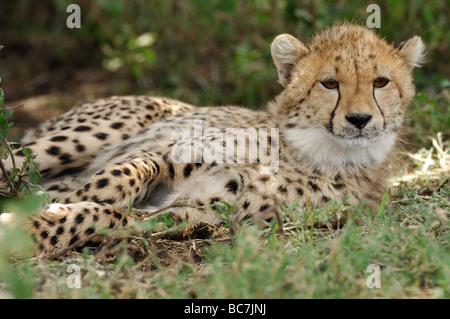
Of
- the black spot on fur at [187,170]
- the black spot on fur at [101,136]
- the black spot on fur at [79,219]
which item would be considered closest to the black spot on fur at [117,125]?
the black spot on fur at [101,136]

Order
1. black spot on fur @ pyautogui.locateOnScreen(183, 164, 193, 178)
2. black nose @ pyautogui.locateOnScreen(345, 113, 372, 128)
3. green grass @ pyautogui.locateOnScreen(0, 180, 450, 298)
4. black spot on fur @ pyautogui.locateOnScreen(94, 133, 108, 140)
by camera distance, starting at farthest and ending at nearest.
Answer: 1. black spot on fur @ pyautogui.locateOnScreen(94, 133, 108, 140)
2. black spot on fur @ pyautogui.locateOnScreen(183, 164, 193, 178)
3. black nose @ pyautogui.locateOnScreen(345, 113, 372, 128)
4. green grass @ pyautogui.locateOnScreen(0, 180, 450, 298)

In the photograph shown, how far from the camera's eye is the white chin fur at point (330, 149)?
3244 mm

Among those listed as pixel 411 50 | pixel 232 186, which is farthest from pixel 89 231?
pixel 411 50

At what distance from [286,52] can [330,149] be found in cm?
66

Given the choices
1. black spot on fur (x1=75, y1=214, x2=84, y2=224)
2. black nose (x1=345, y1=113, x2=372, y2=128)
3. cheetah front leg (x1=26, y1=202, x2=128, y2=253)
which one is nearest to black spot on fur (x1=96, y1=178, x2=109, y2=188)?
cheetah front leg (x1=26, y1=202, x2=128, y2=253)

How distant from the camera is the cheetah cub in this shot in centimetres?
307

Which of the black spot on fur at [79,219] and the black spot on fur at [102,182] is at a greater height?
the black spot on fur at [102,182]

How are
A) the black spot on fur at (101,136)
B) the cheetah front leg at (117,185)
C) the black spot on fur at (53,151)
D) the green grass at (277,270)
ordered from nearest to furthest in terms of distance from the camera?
the green grass at (277,270), the cheetah front leg at (117,185), the black spot on fur at (53,151), the black spot on fur at (101,136)

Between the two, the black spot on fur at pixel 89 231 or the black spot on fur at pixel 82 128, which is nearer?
the black spot on fur at pixel 89 231

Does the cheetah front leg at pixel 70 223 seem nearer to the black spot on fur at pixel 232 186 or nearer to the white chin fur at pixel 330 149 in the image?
the black spot on fur at pixel 232 186

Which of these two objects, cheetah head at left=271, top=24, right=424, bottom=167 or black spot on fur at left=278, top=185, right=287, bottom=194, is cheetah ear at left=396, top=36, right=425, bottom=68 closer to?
cheetah head at left=271, top=24, right=424, bottom=167

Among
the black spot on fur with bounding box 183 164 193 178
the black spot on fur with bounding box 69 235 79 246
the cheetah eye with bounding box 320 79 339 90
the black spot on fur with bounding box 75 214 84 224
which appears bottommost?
the black spot on fur with bounding box 69 235 79 246
